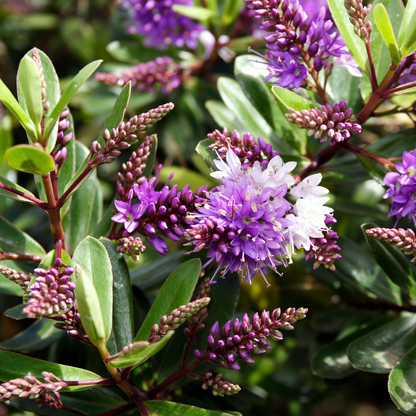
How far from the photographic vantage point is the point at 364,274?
6.16 feet

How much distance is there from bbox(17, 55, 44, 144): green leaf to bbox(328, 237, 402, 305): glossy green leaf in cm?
138

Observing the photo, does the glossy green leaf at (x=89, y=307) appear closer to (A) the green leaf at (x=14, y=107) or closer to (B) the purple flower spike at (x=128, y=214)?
(B) the purple flower spike at (x=128, y=214)

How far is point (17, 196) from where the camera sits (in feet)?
4.57

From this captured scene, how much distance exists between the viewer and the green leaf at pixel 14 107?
49.3 inches

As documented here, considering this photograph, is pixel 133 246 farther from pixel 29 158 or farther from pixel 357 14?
pixel 357 14

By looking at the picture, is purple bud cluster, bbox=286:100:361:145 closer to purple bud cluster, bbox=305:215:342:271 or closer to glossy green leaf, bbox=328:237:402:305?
purple bud cluster, bbox=305:215:342:271

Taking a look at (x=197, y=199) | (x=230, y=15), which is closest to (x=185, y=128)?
(x=230, y=15)

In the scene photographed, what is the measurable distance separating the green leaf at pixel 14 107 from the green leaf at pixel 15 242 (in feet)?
2.01

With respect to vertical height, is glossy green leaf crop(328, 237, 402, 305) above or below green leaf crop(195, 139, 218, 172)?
below

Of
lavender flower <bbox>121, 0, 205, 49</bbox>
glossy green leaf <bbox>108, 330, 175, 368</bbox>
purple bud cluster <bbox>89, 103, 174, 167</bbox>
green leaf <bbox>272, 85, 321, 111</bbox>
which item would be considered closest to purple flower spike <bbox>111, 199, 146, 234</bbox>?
purple bud cluster <bbox>89, 103, 174, 167</bbox>

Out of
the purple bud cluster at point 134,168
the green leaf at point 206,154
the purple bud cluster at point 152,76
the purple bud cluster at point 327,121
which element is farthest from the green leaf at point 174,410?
the purple bud cluster at point 152,76

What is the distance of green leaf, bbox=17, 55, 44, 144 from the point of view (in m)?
1.21

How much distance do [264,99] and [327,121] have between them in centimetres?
48

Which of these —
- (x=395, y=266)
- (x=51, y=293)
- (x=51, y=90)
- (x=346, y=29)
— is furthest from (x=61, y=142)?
(x=395, y=266)
